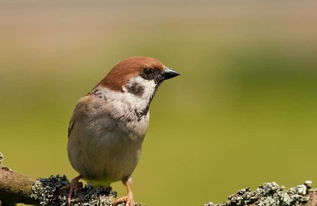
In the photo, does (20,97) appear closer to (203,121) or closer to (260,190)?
(203,121)

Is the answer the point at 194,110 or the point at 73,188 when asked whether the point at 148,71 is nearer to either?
the point at 73,188

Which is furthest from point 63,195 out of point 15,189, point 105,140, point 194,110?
point 194,110

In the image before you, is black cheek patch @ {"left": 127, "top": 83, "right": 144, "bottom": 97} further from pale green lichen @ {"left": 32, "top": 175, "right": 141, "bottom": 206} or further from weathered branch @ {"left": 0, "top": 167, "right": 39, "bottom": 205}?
weathered branch @ {"left": 0, "top": 167, "right": 39, "bottom": 205}

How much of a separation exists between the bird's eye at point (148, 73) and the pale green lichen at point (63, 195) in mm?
789

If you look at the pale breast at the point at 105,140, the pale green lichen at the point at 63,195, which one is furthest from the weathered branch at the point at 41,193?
the pale breast at the point at 105,140

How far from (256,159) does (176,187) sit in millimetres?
1927

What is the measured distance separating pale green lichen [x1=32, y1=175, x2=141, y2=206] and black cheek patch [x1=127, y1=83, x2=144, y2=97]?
755 mm

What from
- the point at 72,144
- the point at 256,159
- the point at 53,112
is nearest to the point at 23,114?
the point at 53,112

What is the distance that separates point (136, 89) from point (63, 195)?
0.87 m

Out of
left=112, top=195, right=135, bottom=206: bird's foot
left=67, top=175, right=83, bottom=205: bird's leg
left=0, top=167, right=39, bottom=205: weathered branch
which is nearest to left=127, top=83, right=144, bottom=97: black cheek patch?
left=112, top=195, right=135, bottom=206: bird's foot

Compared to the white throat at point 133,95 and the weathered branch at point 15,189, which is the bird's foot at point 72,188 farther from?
the white throat at point 133,95

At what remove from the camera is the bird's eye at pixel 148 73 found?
4.43 metres

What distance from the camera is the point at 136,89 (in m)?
4.44

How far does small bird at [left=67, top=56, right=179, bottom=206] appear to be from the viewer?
4383 mm
